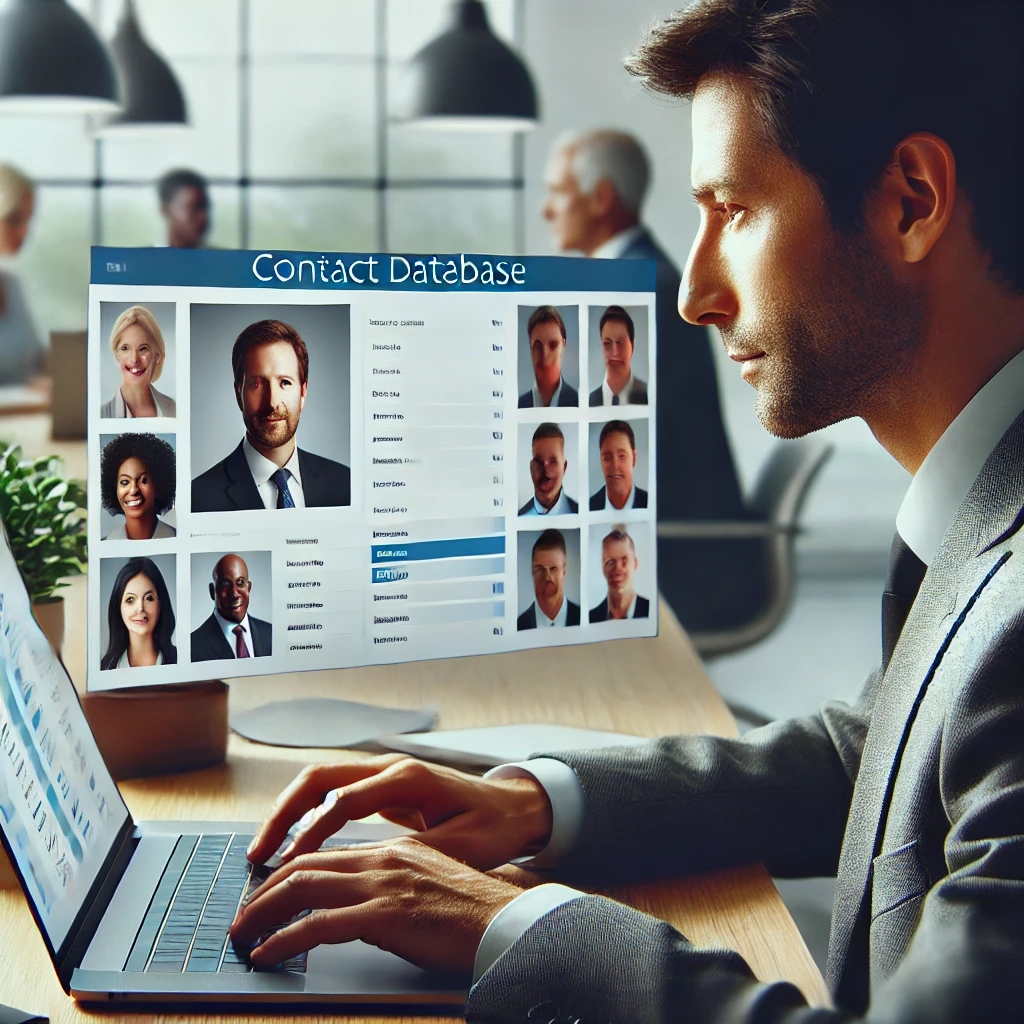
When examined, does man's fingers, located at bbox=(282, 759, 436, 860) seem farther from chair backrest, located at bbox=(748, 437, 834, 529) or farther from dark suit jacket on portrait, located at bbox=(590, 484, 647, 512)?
chair backrest, located at bbox=(748, 437, 834, 529)

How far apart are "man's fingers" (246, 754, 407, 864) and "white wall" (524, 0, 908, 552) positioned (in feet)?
18.3

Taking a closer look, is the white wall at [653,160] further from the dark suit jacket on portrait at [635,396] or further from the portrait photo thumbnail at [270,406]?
the portrait photo thumbnail at [270,406]

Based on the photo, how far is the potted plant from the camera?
947 millimetres

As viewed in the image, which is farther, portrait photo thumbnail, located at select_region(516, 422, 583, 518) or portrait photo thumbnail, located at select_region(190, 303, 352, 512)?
portrait photo thumbnail, located at select_region(516, 422, 583, 518)

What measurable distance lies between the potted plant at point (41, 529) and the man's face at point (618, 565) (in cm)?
44

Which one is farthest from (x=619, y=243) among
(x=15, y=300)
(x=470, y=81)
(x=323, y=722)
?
(x=15, y=300)

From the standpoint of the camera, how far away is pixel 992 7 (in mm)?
806

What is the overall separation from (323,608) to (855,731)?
0.43 metres

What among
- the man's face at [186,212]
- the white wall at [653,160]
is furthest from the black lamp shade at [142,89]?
the white wall at [653,160]

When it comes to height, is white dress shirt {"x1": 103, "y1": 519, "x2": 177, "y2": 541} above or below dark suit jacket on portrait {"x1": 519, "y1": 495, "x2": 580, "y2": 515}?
below

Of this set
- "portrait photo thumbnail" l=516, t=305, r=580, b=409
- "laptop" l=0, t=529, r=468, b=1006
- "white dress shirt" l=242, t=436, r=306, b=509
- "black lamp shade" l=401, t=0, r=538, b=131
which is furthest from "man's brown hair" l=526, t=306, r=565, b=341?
"black lamp shade" l=401, t=0, r=538, b=131

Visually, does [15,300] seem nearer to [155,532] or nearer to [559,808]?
[155,532]

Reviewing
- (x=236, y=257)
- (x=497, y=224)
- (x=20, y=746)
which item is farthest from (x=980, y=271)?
(x=497, y=224)

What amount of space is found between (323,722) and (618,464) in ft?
1.16
